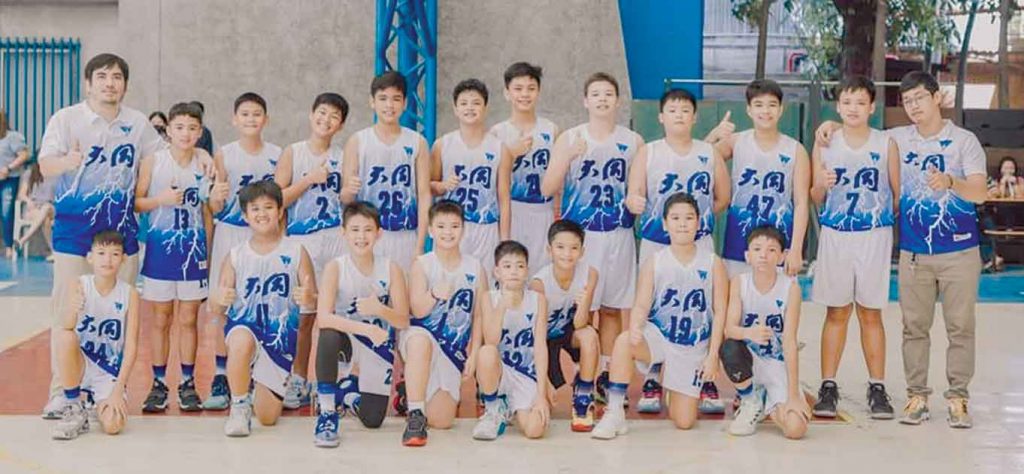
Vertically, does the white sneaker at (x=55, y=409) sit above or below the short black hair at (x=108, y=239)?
below

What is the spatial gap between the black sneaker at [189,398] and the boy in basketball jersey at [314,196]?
1.37 ft

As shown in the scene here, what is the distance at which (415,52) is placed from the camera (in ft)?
43.6

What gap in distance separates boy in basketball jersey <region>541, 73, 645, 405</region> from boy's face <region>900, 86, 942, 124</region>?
1.25 meters

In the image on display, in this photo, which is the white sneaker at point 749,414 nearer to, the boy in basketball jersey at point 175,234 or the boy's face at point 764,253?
the boy's face at point 764,253

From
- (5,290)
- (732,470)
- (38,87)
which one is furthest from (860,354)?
(38,87)

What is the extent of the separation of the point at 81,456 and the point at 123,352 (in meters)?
0.64

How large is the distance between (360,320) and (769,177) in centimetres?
202

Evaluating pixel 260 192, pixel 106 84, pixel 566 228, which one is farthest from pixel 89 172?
pixel 566 228

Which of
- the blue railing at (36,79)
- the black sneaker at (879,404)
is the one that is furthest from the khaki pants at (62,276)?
the blue railing at (36,79)

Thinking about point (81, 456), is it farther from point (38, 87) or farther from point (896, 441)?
point (38, 87)

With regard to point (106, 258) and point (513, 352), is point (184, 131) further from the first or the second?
point (513, 352)

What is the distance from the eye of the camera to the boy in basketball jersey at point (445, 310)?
5.93 m

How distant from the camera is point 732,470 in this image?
5.29 meters

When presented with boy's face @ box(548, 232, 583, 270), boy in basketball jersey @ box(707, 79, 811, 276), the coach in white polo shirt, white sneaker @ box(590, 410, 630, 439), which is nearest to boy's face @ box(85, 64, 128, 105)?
the coach in white polo shirt
